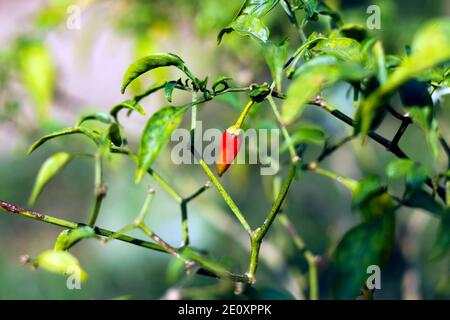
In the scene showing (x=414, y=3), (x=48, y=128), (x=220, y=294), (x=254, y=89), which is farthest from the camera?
(x=414, y=3)

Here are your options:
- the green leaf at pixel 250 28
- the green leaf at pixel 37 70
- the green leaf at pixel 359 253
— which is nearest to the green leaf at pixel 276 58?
the green leaf at pixel 250 28

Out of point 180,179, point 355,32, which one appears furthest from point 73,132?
point 180,179

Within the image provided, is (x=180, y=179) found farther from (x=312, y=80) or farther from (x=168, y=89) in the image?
(x=312, y=80)

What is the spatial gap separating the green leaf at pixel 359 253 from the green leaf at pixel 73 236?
0.18 meters

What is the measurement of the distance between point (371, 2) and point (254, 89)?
0.67m

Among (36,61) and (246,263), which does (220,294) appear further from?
(246,263)

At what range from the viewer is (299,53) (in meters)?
0.41

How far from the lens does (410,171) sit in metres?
0.37

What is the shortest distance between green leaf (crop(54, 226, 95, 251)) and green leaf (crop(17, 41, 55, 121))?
19.2 inches

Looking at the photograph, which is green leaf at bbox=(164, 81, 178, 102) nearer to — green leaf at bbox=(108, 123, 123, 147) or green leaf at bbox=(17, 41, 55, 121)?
green leaf at bbox=(108, 123, 123, 147)

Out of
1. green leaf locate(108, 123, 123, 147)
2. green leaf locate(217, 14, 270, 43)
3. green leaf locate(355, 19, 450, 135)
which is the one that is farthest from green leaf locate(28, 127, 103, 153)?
green leaf locate(355, 19, 450, 135)

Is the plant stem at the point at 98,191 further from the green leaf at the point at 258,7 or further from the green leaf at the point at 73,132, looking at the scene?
the green leaf at the point at 258,7
